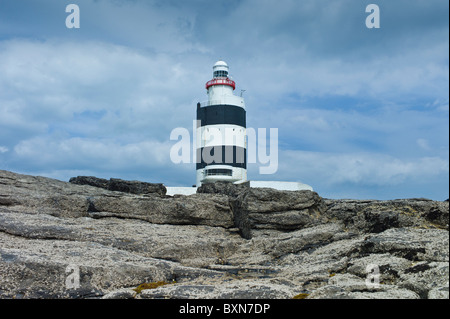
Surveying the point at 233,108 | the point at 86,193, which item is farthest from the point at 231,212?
the point at 233,108

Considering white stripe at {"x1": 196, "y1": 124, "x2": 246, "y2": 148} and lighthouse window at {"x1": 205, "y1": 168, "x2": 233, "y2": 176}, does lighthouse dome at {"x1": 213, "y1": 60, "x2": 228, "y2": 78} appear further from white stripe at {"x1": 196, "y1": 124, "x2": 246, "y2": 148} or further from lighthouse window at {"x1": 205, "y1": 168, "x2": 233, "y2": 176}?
lighthouse window at {"x1": 205, "y1": 168, "x2": 233, "y2": 176}

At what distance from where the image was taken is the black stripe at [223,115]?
181 feet

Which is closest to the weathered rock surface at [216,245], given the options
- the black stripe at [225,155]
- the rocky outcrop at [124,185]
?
the rocky outcrop at [124,185]

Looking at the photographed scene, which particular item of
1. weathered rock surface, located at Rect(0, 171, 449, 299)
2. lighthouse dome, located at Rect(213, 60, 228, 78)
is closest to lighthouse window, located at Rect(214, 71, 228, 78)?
lighthouse dome, located at Rect(213, 60, 228, 78)

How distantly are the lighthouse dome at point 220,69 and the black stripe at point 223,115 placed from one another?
515 centimetres

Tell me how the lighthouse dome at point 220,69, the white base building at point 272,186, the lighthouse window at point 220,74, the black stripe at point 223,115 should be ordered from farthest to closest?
the lighthouse dome at point 220,69, the lighthouse window at point 220,74, the black stripe at point 223,115, the white base building at point 272,186

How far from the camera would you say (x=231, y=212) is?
17141mm

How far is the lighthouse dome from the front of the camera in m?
58.8

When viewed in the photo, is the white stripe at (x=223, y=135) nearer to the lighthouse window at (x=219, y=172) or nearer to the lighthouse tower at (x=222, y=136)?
the lighthouse tower at (x=222, y=136)

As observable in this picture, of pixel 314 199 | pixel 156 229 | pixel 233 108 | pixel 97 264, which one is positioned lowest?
pixel 97 264
